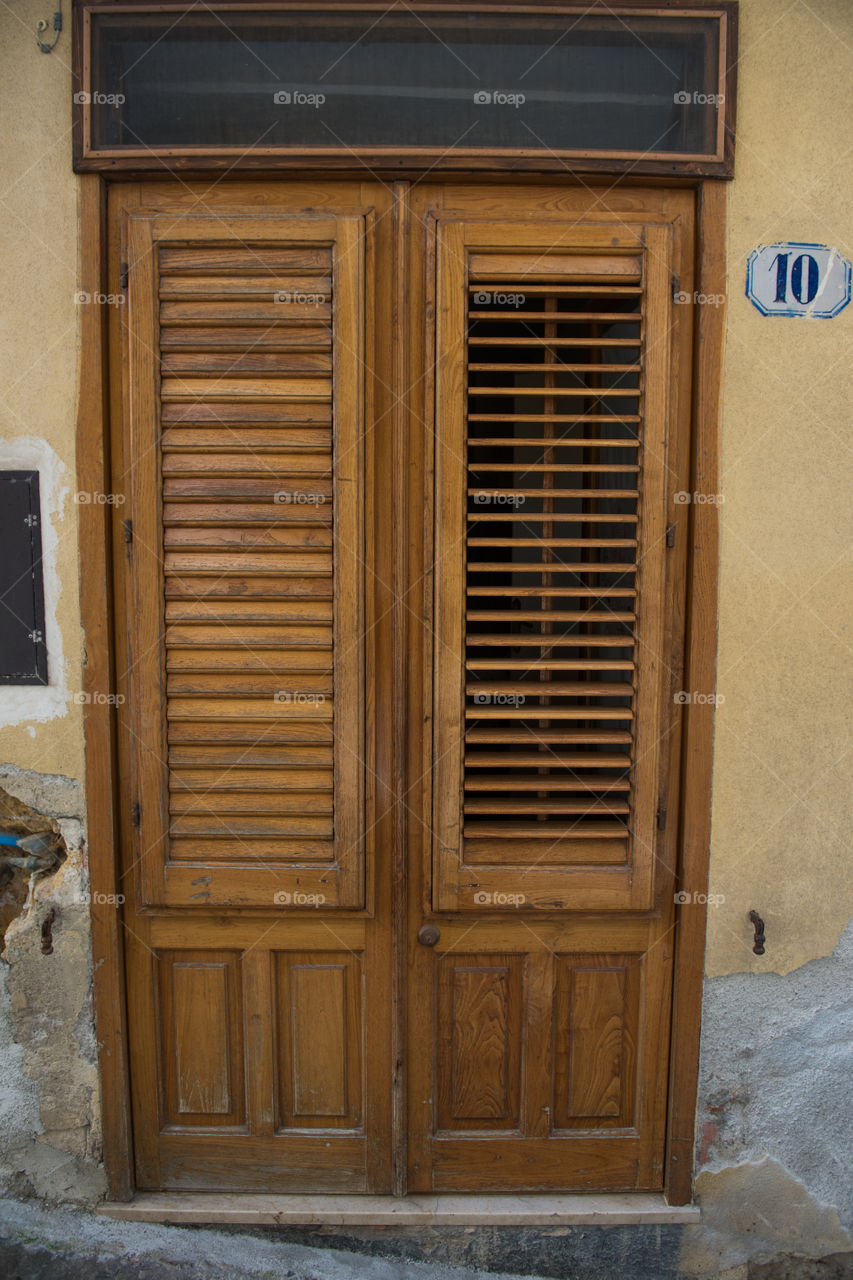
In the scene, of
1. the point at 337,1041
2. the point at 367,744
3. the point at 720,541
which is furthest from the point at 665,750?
the point at 337,1041

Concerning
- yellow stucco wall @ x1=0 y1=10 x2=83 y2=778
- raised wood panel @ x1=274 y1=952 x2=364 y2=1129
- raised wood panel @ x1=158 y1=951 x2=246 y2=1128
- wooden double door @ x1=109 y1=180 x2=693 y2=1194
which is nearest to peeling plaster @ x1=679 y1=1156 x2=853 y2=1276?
wooden double door @ x1=109 y1=180 x2=693 y2=1194

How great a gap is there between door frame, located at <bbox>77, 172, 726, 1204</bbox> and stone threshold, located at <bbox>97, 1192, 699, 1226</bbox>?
0.06 m

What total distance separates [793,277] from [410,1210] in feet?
9.42

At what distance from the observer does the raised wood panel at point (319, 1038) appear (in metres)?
2.47

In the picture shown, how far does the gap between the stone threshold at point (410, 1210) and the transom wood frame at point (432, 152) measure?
2.92 metres

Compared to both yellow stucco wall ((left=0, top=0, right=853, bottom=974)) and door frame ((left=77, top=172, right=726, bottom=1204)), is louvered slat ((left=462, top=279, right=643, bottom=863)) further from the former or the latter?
yellow stucco wall ((left=0, top=0, right=853, bottom=974))

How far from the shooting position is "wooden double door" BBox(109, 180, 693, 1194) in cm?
230

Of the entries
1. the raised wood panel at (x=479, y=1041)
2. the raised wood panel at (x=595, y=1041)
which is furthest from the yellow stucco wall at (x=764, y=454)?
the raised wood panel at (x=479, y=1041)

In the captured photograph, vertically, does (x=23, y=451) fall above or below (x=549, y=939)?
above

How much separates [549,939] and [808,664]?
3.59ft

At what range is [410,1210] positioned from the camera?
2.45 meters

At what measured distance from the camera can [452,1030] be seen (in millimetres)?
2490

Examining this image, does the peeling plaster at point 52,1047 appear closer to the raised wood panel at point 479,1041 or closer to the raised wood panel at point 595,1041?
the raised wood panel at point 479,1041

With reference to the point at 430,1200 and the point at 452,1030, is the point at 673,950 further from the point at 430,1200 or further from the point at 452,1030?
the point at 430,1200
